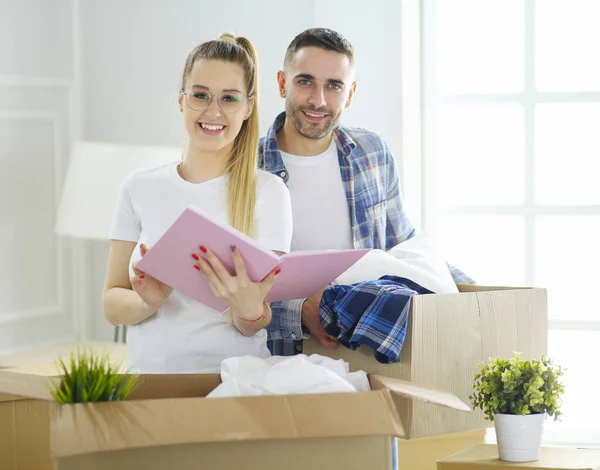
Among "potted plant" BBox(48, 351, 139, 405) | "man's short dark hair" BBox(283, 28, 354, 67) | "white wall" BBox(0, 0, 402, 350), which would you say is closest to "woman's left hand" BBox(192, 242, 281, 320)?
"potted plant" BBox(48, 351, 139, 405)

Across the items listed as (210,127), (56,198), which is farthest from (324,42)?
(56,198)

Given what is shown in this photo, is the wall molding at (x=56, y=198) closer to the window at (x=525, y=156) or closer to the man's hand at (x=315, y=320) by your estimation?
the window at (x=525, y=156)

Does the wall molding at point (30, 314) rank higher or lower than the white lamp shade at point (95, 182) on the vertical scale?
lower

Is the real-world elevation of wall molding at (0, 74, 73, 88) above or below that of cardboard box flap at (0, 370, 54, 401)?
above

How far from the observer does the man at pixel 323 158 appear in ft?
6.84

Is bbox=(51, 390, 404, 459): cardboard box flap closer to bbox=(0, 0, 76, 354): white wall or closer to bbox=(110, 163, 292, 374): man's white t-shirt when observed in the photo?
bbox=(110, 163, 292, 374): man's white t-shirt

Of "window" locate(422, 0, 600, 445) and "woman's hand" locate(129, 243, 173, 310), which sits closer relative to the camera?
"woman's hand" locate(129, 243, 173, 310)

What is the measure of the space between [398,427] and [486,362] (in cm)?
72

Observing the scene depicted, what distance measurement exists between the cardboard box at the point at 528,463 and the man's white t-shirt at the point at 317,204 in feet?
1.75

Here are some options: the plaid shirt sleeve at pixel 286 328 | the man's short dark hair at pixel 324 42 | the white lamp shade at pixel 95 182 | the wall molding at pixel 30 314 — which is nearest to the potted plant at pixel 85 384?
the plaid shirt sleeve at pixel 286 328

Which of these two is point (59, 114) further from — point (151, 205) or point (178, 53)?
point (151, 205)

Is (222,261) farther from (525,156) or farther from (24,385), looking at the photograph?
(525,156)

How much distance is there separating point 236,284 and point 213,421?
315 mm

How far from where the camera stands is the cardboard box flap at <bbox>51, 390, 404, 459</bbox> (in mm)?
1188
